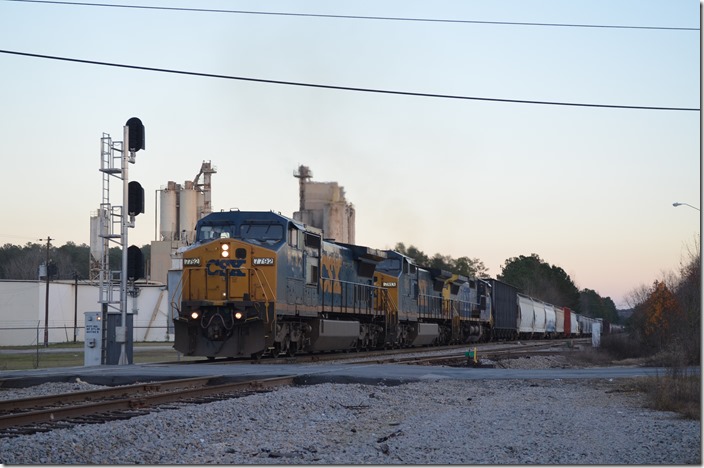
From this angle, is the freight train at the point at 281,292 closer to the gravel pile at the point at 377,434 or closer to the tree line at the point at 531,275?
the gravel pile at the point at 377,434

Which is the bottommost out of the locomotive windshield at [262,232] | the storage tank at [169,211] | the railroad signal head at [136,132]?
the locomotive windshield at [262,232]

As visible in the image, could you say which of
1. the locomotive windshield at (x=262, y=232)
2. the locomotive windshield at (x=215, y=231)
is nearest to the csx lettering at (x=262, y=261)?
the locomotive windshield at (x=262, y=232)

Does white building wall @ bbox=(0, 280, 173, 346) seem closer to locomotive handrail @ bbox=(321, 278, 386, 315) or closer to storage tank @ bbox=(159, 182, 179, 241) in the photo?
storage tank @ bbox=(159, 182, 179, 241)

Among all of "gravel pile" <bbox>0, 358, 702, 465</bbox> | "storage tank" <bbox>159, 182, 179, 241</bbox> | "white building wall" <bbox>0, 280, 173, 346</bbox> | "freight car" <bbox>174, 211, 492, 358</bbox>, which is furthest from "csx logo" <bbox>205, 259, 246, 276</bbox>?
"storage tank" <bbox>159, 182, 179, 241</bbox>

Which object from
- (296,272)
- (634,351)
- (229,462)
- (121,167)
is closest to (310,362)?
(296,272)

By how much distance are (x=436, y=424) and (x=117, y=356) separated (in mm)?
13595

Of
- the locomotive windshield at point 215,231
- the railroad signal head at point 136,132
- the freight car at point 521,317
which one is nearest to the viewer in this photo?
the railroad signal head at point 136,132

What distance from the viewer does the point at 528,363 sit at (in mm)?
29125

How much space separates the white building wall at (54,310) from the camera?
56312 mm

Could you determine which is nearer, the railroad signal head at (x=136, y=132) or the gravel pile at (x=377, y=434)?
the gravel pile at (x=377, y=434)

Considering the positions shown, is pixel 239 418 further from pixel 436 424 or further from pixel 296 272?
pixel 296 272

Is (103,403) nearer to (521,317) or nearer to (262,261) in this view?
(262,261)

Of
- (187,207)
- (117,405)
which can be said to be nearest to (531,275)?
(187,207)

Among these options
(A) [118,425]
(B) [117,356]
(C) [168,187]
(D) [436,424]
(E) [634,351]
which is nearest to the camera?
(A) [118,425]
